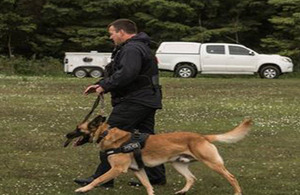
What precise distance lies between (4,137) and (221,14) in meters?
34.2

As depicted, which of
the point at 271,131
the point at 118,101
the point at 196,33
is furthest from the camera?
the point at 196,33

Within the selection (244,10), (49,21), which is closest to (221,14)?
(244,10)

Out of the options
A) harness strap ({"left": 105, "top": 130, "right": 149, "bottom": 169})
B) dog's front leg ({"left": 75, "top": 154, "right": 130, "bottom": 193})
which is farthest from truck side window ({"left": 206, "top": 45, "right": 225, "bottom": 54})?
dog's front leg ({"left": 75, "top": 154, "right": 130, "bottom": 193})

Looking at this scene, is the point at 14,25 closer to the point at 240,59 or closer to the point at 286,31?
the point at 240,59

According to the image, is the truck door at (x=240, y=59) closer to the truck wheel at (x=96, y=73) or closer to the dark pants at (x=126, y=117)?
the truck wheel at (x=96, y=73)

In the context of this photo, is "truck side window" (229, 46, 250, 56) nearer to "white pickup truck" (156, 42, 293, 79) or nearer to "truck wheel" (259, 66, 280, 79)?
"white pickup truck" (156, 42, 293, 79)

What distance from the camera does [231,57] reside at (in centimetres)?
3088

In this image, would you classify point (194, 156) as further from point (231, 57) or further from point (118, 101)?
point (231, 57)

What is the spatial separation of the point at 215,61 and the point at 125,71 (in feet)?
79.9

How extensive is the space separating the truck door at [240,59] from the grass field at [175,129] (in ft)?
25.8

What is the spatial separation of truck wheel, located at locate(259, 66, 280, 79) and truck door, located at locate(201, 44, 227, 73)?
2137mm


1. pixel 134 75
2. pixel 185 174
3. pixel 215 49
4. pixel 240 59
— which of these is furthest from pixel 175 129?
pixel 240 59

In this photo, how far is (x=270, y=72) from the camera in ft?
101

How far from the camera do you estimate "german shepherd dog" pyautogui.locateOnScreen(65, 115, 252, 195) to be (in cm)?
676
